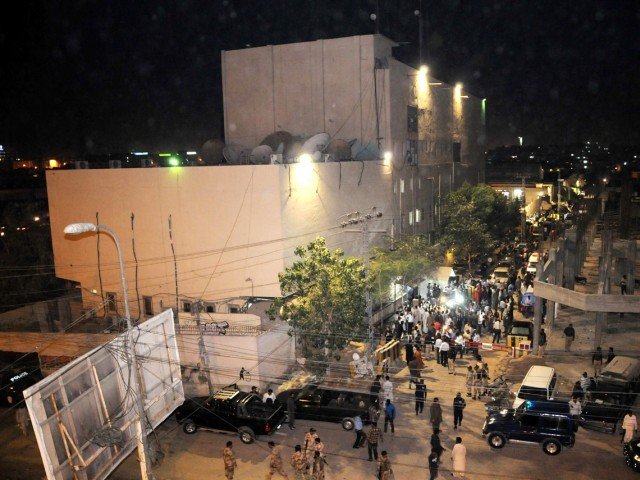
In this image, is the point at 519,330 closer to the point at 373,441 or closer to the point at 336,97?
the point at 373,441

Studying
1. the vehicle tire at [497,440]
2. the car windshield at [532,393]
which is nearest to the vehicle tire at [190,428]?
the vehicle tire at [497,440]

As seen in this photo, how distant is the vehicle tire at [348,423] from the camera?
16344 mm

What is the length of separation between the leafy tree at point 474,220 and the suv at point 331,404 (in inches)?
873

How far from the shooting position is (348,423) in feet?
53.7

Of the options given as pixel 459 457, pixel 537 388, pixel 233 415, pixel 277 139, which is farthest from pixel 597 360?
pixel 277 139

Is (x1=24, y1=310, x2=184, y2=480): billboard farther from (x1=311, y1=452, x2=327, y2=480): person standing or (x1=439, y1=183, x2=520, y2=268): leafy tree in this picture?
(x1=439, y1=183, x2=520, y2=268): leafy tree

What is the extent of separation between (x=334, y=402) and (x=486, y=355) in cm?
777

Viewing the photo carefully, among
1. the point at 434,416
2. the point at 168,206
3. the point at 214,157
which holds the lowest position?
the point at 434,416

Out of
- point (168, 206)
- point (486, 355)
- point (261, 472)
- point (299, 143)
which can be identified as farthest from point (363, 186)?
point (261, 472)

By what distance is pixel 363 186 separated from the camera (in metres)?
32.6

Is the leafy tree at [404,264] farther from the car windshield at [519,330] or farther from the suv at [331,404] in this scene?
the suv at [331,404]

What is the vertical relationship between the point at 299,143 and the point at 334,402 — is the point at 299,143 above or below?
above

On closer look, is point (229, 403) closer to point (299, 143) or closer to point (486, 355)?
point (486, 355)

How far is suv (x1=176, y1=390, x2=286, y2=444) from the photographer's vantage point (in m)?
15.9
